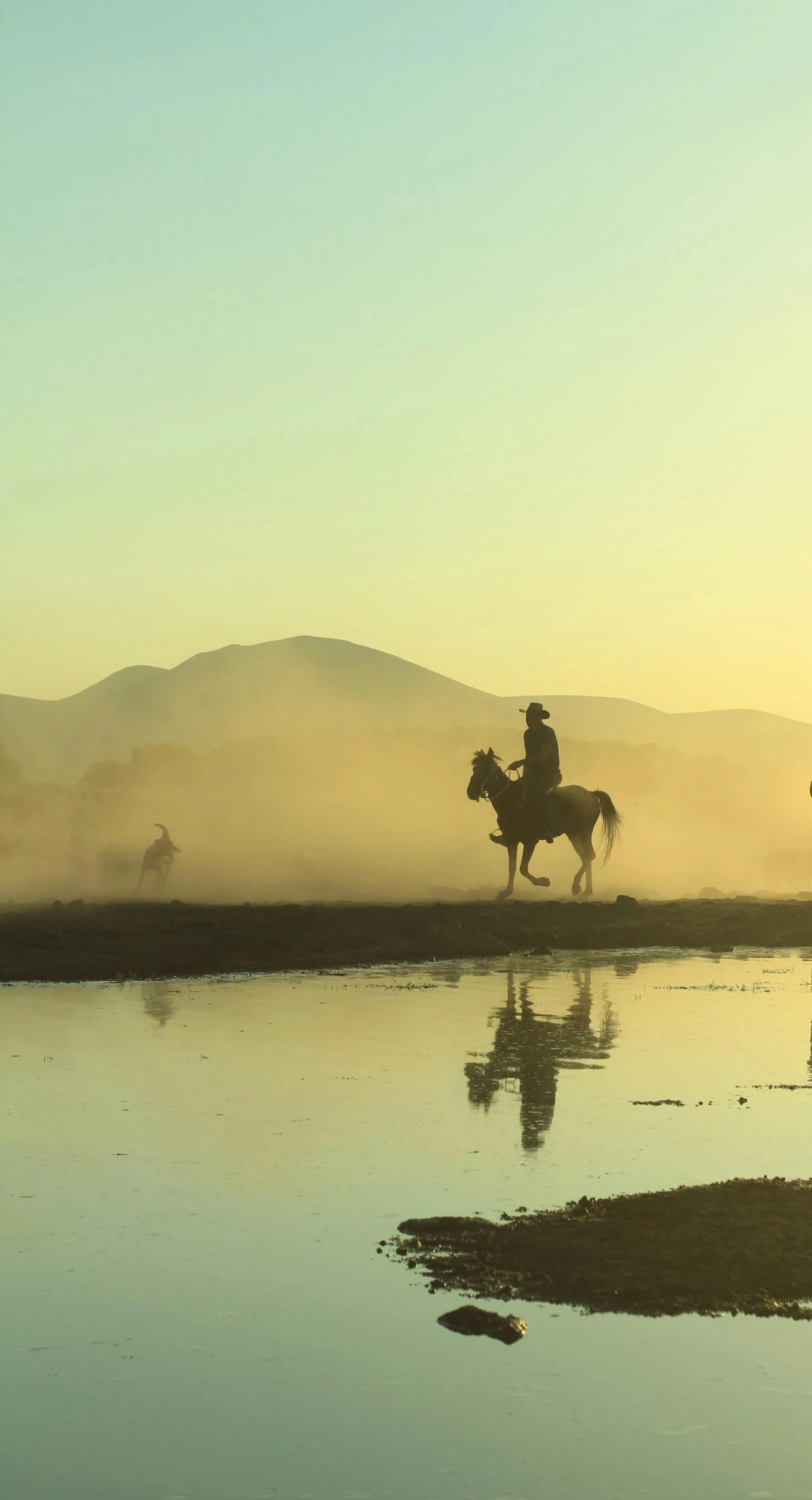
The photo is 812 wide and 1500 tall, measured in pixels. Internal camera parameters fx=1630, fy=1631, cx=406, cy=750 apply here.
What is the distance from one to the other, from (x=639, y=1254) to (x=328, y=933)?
65.3ft

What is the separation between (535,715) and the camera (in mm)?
37312

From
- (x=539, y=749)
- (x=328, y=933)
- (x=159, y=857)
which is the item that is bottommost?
(x=328, y=933)

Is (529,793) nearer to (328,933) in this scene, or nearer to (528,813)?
(528,813)

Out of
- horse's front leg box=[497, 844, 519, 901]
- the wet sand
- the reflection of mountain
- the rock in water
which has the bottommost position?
the rock in water

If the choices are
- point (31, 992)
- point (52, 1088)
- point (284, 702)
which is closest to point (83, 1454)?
point (52, 1088)

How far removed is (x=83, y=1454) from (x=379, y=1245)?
264cm

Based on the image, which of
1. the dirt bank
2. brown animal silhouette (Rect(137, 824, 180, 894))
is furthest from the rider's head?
the dirt bank

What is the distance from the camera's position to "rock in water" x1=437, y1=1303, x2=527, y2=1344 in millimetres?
6520

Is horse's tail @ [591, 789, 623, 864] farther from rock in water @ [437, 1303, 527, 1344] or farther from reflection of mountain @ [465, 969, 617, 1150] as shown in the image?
rock in water @ [437, 1303, 527, 1344]

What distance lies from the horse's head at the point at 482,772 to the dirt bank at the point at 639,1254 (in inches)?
1109

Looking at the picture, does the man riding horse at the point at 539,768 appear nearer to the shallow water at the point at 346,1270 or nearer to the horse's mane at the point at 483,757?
the horse's mane at the point at 483,757

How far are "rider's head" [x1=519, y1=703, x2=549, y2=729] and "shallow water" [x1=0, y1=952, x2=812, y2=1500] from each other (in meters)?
21.1

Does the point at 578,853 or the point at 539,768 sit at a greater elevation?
the point at 539,768

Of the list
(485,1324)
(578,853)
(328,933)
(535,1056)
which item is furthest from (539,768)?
(485,1324)
